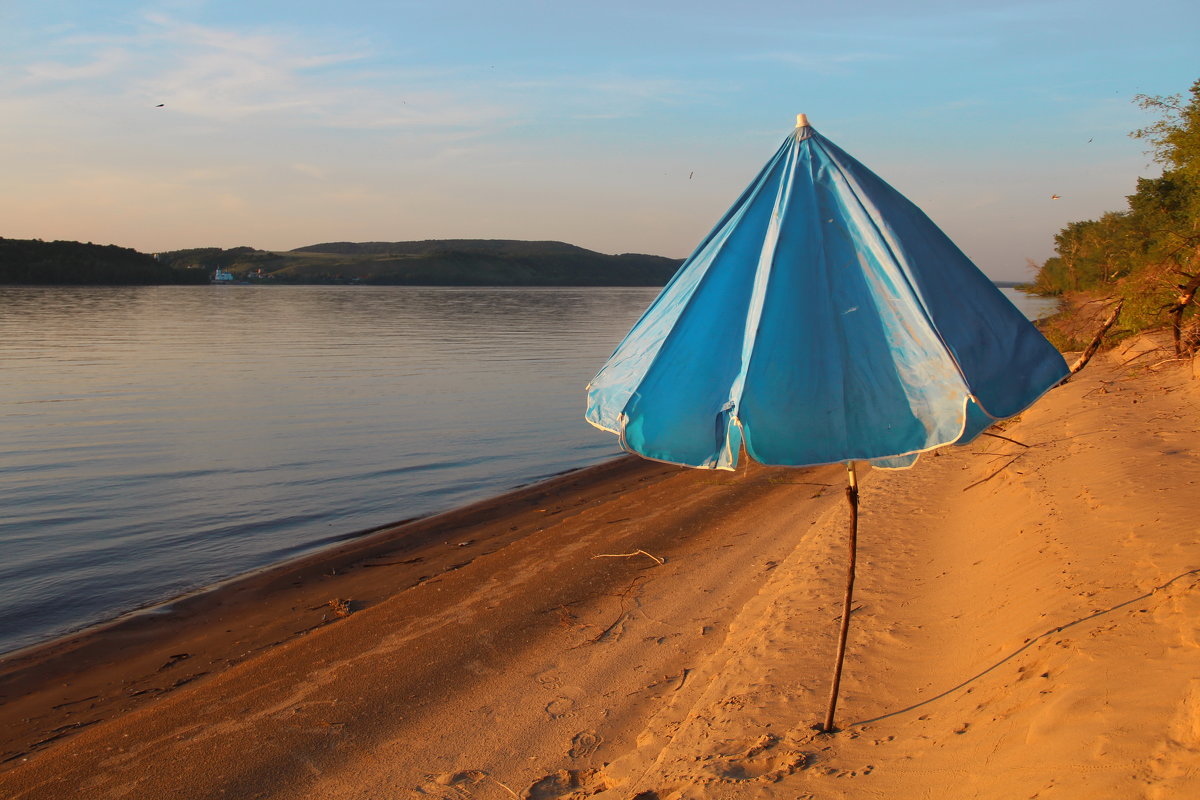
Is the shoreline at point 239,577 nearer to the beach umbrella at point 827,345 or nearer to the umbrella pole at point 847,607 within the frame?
the beach umbrella at point 827,345

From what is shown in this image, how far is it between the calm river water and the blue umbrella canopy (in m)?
7.46

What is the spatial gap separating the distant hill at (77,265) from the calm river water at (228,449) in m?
81.6

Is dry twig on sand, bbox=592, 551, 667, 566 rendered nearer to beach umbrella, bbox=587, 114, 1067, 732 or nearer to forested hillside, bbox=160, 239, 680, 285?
beach umbrella, bbox=587, 114, 1067, 732

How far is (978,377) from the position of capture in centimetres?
342

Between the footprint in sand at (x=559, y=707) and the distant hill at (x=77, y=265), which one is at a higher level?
the distant hill at (x=77, y=265)

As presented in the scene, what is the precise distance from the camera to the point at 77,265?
110 m

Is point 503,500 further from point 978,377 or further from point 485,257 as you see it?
point 485,257

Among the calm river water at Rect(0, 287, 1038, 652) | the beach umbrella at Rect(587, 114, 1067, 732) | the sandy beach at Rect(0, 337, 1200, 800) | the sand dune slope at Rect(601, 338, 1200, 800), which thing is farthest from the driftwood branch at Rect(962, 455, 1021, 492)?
the calm river water at Rect(0, 287, 1038, 652)

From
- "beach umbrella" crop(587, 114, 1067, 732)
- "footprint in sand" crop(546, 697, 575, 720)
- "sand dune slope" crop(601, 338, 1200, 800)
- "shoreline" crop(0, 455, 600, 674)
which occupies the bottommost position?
"shoreline" crop(0, 455, 600, 674)

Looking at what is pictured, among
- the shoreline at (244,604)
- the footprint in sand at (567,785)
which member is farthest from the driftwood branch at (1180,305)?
the footprint in sand at (567,785)

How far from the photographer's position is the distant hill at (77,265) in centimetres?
10494

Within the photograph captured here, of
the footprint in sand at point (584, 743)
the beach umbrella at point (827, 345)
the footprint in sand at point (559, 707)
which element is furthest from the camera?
the footprint in sand at point (559, 707)

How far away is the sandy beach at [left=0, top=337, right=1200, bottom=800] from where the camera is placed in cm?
398

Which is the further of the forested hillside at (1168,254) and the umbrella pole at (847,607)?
the forested hillside at (1168,254)
